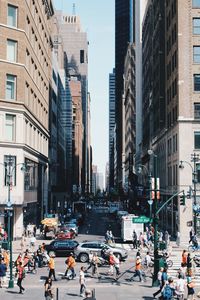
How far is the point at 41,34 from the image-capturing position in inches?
3071

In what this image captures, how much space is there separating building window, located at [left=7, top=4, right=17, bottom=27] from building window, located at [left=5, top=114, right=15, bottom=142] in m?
10.7

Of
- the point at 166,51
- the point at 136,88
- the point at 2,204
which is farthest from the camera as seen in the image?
the point at 136,88

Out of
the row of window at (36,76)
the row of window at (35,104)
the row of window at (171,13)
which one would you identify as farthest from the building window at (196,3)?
the row of window at (35,104)

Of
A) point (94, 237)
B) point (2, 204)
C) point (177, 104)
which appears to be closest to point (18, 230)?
point (2, 204)

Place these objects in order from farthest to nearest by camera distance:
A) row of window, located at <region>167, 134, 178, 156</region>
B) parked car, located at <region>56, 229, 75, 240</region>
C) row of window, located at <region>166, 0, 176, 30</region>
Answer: row of window, located at <region>166, 0, 176, 30</region> → row of window, located at <region>167, 134, 178, 156</region> → parked car, located at <region>56, 229, 75, 240</region>

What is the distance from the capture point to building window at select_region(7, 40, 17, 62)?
2307 inches

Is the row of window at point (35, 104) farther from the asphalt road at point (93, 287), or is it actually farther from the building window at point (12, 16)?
the asphalt road at point (93, 287)

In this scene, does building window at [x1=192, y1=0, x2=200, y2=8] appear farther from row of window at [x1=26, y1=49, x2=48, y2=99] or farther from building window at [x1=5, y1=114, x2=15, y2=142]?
building window at [x1=5, y1=114, x2=15, y2=142]

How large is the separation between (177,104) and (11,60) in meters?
21.0

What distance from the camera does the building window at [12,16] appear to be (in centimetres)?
5890

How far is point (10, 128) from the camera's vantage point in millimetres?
58500

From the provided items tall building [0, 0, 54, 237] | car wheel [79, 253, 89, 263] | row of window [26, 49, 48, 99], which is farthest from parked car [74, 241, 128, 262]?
row of window [26, 49, 48, 99]

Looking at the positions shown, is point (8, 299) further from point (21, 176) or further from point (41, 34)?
point (41, 34)

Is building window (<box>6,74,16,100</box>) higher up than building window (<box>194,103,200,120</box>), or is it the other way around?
building window (<box>6,74,16,100</box>)
